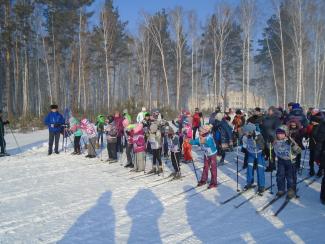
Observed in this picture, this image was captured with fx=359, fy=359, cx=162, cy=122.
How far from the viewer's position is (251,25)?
32750 mm

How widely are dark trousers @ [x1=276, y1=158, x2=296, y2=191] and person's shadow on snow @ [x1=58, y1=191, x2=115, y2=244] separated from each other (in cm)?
364

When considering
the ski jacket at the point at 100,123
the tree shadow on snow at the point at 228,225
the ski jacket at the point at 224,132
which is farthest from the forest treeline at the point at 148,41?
the tree shadow on snow at the point at 228,225

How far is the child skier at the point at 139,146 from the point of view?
1088 cm

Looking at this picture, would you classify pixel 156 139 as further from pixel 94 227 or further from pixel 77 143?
pixel 77 143

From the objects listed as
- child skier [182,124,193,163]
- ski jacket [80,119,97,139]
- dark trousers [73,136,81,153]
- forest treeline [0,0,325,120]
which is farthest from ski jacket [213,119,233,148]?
forest treeline [0,0,325,120]

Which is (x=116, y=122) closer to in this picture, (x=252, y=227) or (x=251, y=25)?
(x=252, y=227)

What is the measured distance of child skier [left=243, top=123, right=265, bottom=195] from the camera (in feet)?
26.3

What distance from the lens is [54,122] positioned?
14.4 metres

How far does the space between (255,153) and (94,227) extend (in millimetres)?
4022

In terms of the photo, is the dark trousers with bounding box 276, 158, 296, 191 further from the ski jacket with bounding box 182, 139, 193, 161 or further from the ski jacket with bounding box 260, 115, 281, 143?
the ski jacket with bounding box 182, 139, 193, 161

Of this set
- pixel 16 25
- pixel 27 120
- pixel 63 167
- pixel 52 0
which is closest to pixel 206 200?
pixel 63 167

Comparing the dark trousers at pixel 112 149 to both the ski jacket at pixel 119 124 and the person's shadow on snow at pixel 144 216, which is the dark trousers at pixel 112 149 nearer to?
the ski jacket at pixel 119 124

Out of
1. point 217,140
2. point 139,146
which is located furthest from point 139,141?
point 217,140

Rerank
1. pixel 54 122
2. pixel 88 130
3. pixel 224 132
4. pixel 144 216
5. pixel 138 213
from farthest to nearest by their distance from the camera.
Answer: pixel 54 122 < pixel 88 130 < pixel 224 132 < pixel 138 213 < pixel 144 216
